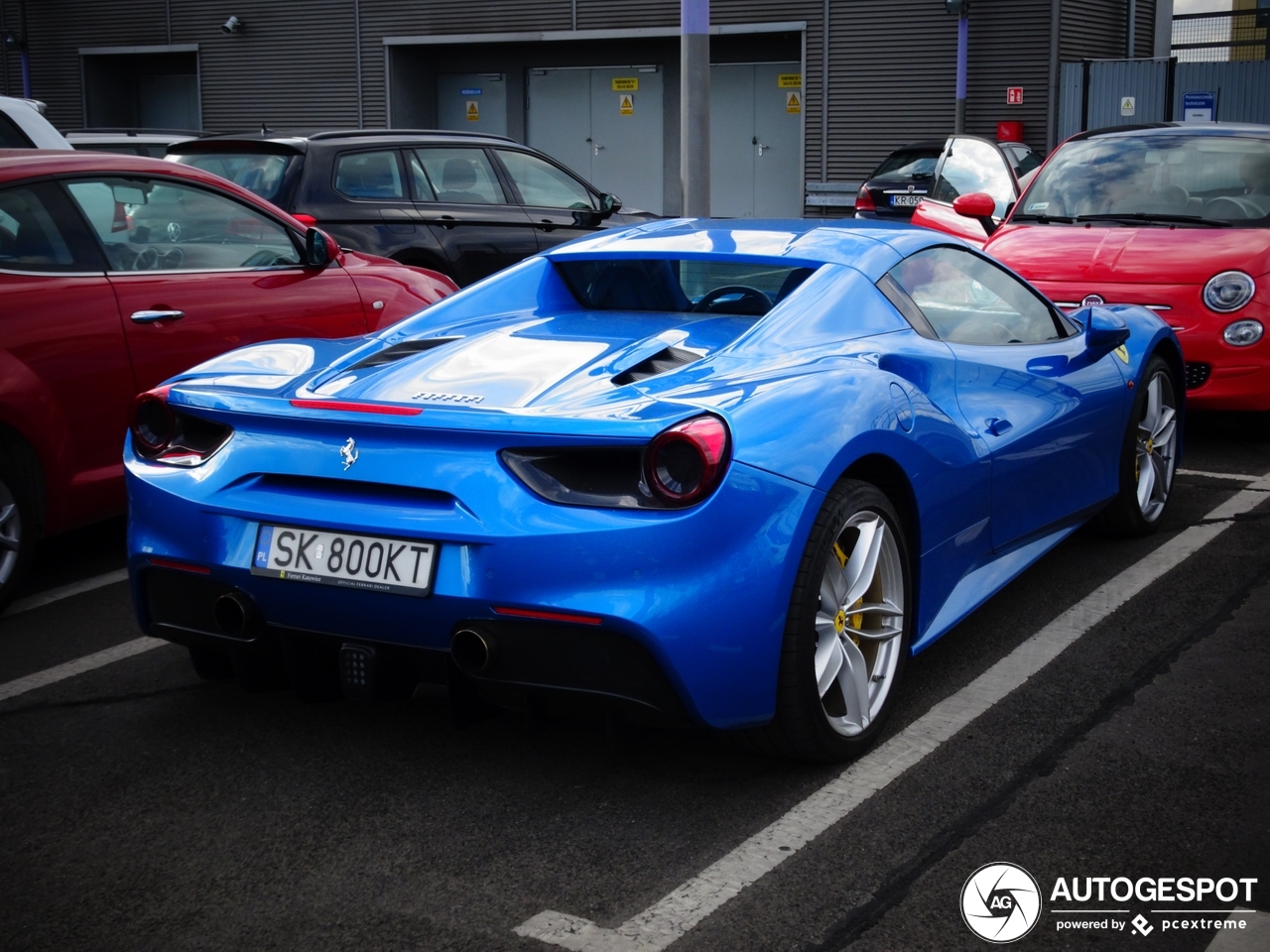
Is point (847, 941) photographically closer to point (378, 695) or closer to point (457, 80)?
point (378, 695)

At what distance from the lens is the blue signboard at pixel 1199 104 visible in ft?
69.2

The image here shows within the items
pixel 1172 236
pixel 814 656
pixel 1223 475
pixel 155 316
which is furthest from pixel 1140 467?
pixel 155 316

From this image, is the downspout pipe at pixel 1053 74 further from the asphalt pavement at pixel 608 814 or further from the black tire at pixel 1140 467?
the asphalt pavement at pixel 608 814

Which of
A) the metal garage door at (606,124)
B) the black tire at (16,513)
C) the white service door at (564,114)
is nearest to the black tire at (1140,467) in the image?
the black tire at (16,513)

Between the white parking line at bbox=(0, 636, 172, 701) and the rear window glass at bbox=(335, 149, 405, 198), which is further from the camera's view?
the rear window glass at bbox=(335, 149, 405, 198)

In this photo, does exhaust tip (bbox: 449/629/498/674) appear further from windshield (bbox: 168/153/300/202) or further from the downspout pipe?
the downspout pipe

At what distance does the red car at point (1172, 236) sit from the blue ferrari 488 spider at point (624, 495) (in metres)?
3.13

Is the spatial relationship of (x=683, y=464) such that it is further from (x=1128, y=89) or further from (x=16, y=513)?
(x=1128, y=89)

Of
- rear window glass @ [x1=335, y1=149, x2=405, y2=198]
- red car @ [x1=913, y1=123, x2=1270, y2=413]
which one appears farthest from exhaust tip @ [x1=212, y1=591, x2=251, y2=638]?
rear window glass @ [x1=335, y1=149, x2=405, y2=198]

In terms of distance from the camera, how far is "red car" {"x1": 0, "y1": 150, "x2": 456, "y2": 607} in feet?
15.4

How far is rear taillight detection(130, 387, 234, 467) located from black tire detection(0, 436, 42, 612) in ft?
4.68

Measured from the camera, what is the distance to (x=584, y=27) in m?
23.9

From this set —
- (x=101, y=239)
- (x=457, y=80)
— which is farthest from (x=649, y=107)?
(x=101, y=239)

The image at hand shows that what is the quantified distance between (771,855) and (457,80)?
25004 millimetres
